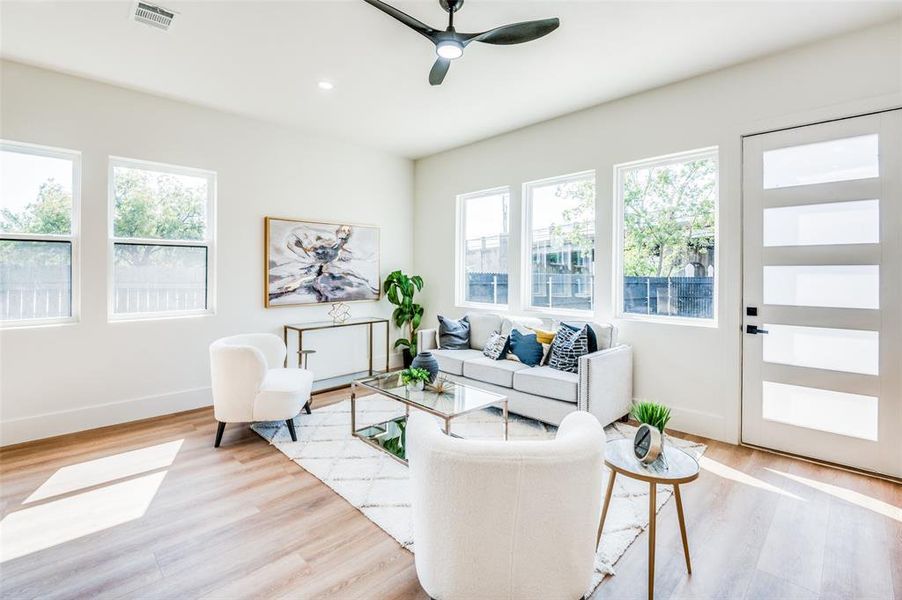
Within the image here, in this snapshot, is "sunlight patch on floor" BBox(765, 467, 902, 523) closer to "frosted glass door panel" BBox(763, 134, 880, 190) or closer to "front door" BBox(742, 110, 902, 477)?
"front door" BBox(742, 110, 902, 477)

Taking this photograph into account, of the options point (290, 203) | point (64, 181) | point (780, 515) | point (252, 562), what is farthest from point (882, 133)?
point (64, 181)

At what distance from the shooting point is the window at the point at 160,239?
151 inches

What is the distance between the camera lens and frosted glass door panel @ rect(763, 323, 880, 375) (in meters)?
2.85

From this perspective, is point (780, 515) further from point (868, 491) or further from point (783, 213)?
point (783, 213)

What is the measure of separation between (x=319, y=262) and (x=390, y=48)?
2.69 m

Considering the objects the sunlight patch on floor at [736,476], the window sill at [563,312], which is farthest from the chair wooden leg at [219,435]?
the sunlight patch on floor at [736,476]

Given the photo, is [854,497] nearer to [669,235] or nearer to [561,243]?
[669,235]

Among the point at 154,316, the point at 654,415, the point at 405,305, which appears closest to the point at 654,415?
the point at 654,415

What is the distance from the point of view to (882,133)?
278 centimetres

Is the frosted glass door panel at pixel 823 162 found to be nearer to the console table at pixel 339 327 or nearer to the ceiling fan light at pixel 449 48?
the ceiling fan light at pixel 449 48

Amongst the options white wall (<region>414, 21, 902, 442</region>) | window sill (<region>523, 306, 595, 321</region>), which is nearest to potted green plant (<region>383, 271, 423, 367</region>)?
white wall (<region>414, 21, 902, 442</region>)

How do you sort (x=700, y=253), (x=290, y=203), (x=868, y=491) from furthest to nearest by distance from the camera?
(x=290, y=203) → (x=700, y=253) → (x=868, y=491)

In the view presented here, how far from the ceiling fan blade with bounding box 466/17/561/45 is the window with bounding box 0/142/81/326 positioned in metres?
3.51

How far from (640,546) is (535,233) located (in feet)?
11.1
